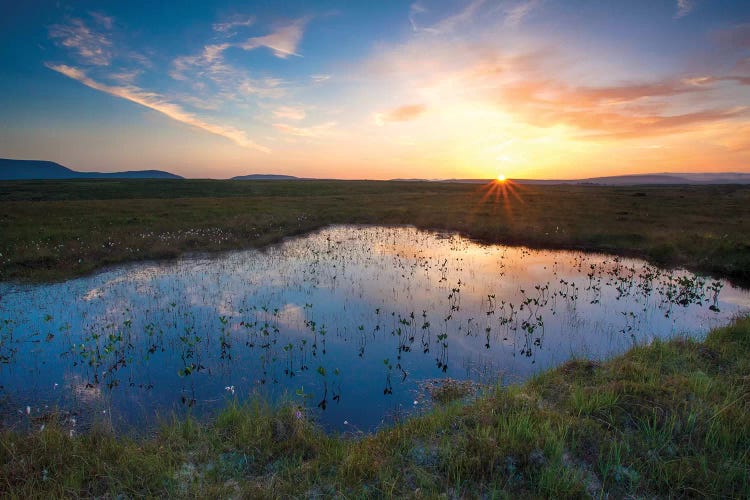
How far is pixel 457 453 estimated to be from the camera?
4922mm

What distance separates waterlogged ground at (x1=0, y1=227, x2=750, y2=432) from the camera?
7977 millimetres

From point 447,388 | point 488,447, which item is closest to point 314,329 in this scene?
point 447,388

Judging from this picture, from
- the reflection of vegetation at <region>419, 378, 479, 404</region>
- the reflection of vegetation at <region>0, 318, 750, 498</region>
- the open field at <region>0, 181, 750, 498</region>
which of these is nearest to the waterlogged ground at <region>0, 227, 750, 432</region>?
the reflection of vegetation at <region>419, 378, 479, 404</region>

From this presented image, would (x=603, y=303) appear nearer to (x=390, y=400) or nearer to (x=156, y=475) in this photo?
(x=390, y=400)

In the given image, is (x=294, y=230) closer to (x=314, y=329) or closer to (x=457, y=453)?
(x=314, y=329)

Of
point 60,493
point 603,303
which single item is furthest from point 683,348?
point 60,493

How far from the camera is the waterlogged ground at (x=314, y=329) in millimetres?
7977

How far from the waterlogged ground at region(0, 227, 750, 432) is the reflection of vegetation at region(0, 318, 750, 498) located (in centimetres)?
137

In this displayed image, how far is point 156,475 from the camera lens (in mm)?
4609

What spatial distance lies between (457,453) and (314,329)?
681 centimetres

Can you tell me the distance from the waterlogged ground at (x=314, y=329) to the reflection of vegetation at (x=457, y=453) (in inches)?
54.0

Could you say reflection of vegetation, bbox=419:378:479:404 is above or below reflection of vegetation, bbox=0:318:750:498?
below

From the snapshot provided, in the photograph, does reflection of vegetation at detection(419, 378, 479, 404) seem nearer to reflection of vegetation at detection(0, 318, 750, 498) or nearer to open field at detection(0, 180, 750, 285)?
reflection of vegetation at detection(0, 318, 750, 498)

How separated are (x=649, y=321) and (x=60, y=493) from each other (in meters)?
15.4
